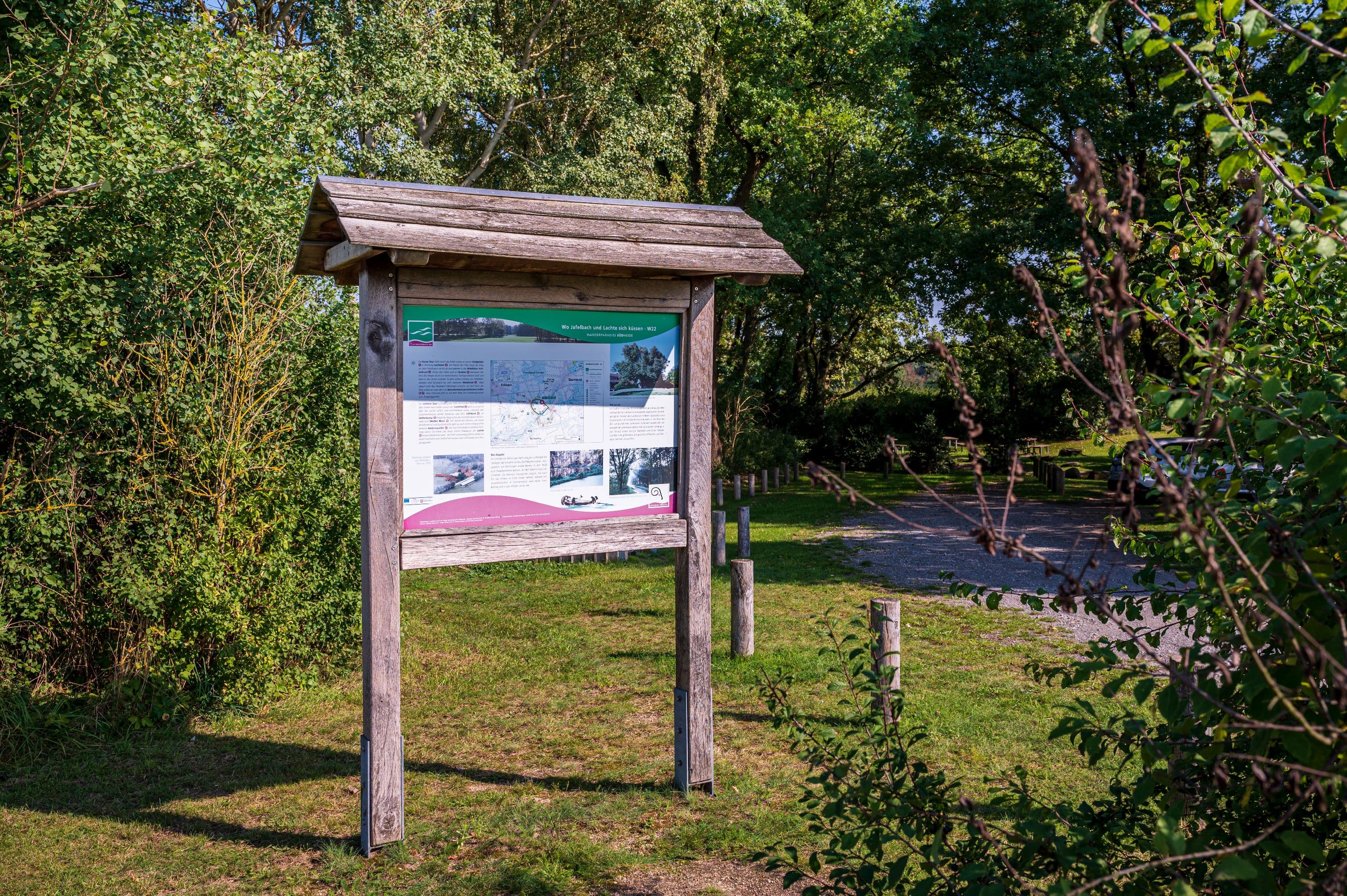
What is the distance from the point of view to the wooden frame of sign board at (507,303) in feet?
14.7

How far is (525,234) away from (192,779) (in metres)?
3.91

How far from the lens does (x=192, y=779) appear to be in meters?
5.72

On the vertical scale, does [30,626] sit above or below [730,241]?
below

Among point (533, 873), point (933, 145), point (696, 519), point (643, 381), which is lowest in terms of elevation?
point (533, 873)

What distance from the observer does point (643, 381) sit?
5262 millimetres

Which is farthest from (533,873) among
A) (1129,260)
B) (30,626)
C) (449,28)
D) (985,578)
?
(449,28)

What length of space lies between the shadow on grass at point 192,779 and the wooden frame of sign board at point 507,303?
697mm

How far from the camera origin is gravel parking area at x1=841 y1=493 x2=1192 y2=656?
9.40 metres

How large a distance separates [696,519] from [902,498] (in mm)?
17847

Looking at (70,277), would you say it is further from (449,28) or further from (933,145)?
(933,145)

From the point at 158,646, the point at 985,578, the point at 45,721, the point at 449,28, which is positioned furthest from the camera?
the point at 449,28

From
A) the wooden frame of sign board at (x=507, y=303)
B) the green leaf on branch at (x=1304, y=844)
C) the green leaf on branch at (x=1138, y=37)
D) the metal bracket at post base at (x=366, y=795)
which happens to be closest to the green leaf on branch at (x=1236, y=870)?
the green leaf on branch at (x=1304, y=844)

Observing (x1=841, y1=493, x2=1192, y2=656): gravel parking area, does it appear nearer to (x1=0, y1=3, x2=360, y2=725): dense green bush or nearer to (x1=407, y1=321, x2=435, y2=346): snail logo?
(x1=407, y1=321, x2=435, y2=346): snail logo

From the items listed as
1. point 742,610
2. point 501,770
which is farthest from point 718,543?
point 501,770
